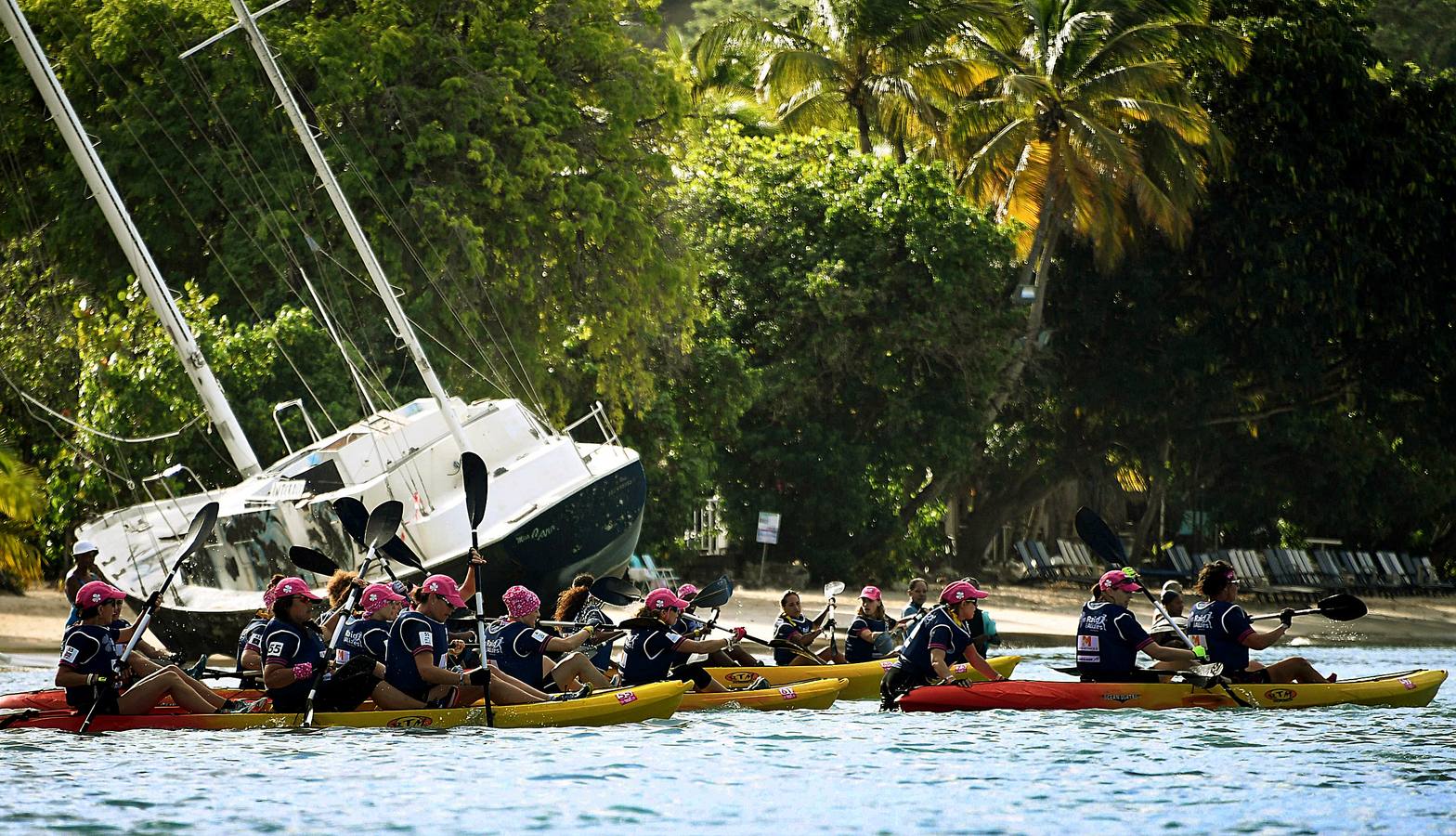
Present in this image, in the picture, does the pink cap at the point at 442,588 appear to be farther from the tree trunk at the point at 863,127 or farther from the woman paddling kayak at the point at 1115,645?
the tree trunk at the point at 863,127

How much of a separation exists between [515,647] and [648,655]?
4.76 ft

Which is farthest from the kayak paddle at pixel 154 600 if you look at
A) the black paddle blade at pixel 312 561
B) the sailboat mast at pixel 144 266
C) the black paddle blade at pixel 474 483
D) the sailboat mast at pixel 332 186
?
the sailboat mast at pixel 332 186

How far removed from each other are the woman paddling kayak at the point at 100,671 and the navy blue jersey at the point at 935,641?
6151 mm

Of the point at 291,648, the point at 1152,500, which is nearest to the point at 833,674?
the point at 291,648

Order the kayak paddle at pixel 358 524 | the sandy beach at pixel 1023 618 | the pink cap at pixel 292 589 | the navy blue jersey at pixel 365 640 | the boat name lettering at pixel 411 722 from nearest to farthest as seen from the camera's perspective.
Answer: the pink cap at pixel 292 589, the boat name lettering at pixel 411 722, the navy blue jersey at pixel 365 640, the kayak paddle at pixel 358 524, the sandy beach at pixel 1023 618

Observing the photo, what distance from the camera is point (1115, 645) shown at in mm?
16422

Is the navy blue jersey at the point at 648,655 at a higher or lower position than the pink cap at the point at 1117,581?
lower

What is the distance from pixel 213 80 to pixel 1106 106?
1869 cm

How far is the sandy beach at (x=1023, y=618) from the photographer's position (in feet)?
88.2

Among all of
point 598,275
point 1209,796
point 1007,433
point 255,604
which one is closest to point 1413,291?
point 1007,433

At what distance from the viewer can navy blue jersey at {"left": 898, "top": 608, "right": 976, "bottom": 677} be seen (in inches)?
650

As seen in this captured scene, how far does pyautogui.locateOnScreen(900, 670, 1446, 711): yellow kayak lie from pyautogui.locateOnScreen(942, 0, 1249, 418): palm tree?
73.9ft

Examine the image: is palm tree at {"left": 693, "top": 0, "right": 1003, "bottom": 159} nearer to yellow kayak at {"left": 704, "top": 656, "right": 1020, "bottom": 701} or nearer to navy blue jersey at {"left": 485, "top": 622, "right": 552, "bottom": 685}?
yellow kayak at {"left": 704, "top": 656, "right": 1020, "bottom": 701}

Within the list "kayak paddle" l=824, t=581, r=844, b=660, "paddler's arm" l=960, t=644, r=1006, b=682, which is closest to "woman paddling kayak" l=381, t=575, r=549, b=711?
"paddler's arm" l=960, t=644, r=1006, b=682
